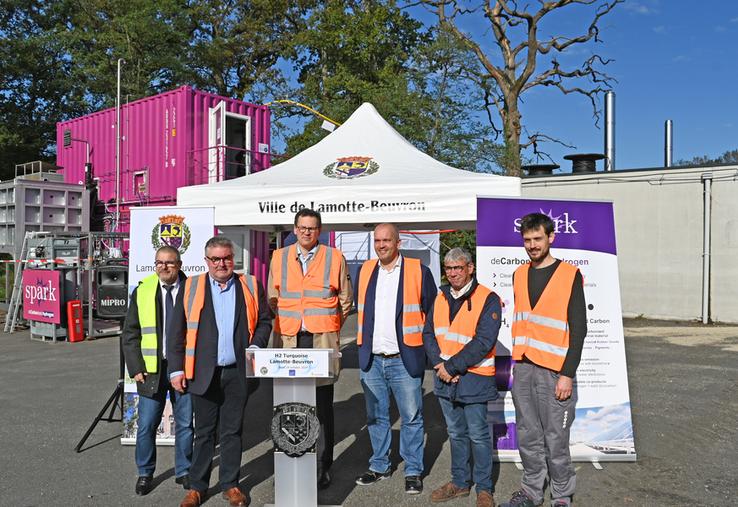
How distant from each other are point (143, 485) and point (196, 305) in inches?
52.1

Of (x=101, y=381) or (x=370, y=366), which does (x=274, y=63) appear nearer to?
(x=101, y=381)

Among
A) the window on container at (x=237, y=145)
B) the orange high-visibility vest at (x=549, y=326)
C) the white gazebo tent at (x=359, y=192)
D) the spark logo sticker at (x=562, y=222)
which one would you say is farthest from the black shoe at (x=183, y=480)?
the window on container at (x=237, y=145)

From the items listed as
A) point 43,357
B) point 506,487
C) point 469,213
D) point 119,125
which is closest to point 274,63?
point 119,125

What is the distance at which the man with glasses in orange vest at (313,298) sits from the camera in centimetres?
402

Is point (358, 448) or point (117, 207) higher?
point (117, 207)

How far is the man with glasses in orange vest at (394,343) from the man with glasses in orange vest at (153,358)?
1.22 m

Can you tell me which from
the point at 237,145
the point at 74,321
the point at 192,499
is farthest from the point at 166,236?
the point at 237,145

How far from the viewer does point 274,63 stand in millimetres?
28422

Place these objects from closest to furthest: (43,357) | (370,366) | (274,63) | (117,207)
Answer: (370,366)
(43,357)
(117,207)
(274,63)

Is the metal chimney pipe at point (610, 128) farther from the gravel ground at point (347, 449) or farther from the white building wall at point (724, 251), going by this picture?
the gravel ground at point (347, 449)

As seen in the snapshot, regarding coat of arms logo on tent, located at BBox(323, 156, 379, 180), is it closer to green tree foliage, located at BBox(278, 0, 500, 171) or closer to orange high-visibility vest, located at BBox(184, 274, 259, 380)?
orange high-visibility vest, located at BBox(184, 274, 259, 380)

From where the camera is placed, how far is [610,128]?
2259 cm

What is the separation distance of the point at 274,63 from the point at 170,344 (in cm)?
2673

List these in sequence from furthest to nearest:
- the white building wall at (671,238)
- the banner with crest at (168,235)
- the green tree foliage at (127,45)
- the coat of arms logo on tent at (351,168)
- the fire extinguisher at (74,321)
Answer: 1. the green tree foliage at (127,45)
2. the white building wall at (671,238)
3. the fire extinguisher at (74,321)
4. the coat of arms logo on tent at (351,168)
5. the banner with crest at (168,235)
